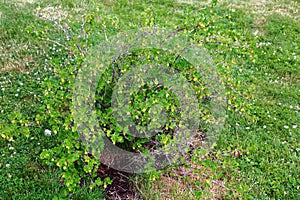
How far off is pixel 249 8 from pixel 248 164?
17.9 feet

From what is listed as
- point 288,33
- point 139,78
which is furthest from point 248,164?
point 288,33

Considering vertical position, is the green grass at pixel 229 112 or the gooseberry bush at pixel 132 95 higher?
the gooseberry bush at pixel 132 95

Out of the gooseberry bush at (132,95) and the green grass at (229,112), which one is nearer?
the gooseberry bush at (132,95)

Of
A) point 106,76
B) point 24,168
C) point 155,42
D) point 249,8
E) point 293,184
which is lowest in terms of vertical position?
point 293,184

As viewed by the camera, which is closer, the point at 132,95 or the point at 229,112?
the point at 132,95

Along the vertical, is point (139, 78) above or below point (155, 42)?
below

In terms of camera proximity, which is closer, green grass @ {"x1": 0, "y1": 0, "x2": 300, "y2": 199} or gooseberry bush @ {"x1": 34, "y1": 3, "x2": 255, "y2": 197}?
gooseberry bush @ {"x1": 34, "y1": 3, "x2": 255, "y2": 197}

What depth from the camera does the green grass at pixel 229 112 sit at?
3.33m

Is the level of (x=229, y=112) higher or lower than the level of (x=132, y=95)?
lower

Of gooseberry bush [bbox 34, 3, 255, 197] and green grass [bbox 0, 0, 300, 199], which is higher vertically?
gooseberry bush [bbox 34, 3, 255, 197]

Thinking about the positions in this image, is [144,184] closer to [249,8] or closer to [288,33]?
[288,33]

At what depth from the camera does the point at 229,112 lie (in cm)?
476

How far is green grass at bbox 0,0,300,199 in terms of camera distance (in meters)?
3.33

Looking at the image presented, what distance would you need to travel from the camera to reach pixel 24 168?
11.6 ft
